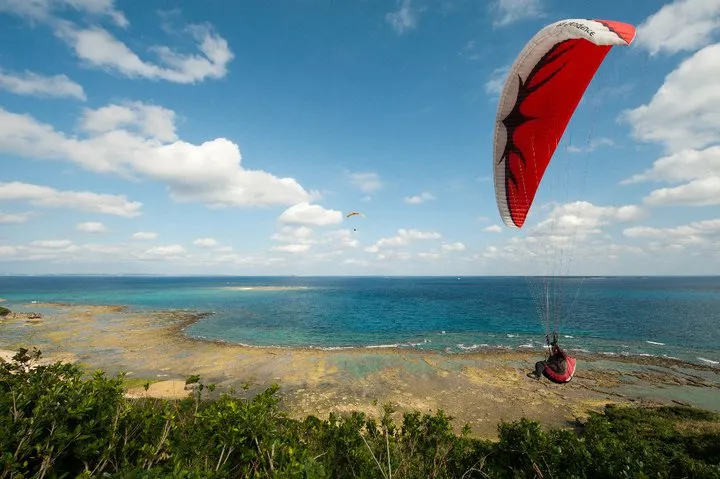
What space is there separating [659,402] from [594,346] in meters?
15.3

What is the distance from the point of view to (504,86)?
32.1 feet

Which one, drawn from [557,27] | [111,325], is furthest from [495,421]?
[111,325]

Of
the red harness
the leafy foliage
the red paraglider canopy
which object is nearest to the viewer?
the leafy foliage

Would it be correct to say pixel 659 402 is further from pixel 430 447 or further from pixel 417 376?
pixel 430 447

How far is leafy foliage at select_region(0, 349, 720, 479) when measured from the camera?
176 inches

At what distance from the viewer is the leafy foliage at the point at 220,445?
4.46 metres

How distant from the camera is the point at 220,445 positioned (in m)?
5.16

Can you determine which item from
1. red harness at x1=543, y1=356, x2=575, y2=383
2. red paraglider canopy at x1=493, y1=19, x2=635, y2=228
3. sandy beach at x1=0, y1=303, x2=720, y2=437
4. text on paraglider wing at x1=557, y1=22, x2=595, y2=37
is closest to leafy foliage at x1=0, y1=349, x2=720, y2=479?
red harness at x1=543, y1=356, x2=575, y2=383

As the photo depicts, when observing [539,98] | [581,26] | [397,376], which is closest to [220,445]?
[581,26]

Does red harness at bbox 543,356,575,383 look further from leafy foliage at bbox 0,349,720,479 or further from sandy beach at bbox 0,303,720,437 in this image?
sandy beach at bbox 0,303,720,437

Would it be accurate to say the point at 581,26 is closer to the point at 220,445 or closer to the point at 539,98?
the point at 539,98

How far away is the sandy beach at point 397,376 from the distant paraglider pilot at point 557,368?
7823mm

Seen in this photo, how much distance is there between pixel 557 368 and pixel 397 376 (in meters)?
15.8

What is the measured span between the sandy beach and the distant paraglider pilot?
7.82 meters
